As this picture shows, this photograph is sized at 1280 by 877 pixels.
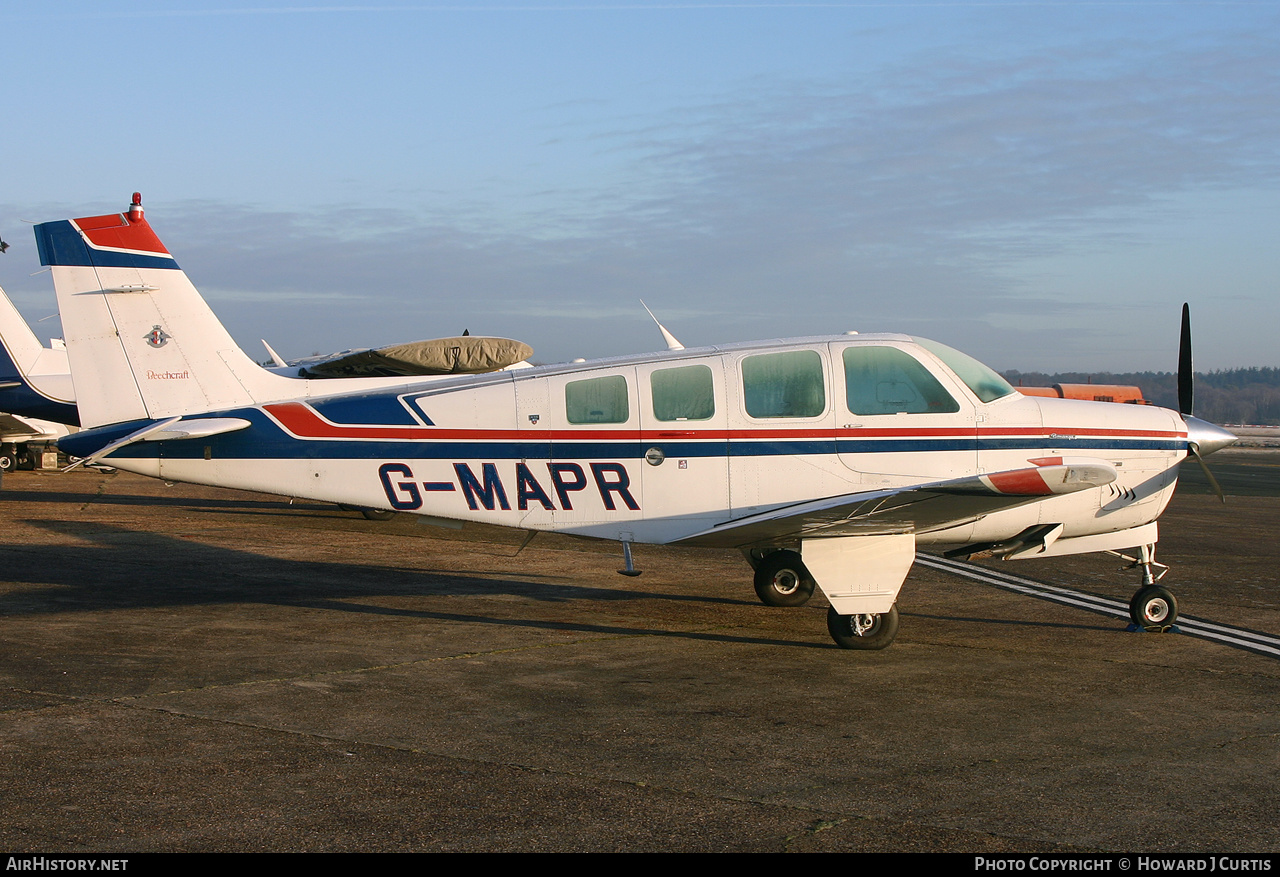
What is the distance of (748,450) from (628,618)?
6.98 feet

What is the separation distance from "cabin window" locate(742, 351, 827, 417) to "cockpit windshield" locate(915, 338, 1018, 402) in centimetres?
97

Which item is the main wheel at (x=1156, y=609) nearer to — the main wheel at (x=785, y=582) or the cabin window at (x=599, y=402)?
the main wheel at (x=785, y=582)

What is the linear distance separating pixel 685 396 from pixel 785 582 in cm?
263

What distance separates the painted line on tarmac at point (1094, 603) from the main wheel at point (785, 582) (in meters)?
2.73

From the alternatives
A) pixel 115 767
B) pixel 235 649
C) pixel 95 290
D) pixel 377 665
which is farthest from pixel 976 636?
pixel 95 290

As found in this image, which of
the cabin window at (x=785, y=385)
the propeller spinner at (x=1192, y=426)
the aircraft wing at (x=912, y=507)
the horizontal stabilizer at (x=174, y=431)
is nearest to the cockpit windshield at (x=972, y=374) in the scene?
the aircraft wing at (x=912, y=507)

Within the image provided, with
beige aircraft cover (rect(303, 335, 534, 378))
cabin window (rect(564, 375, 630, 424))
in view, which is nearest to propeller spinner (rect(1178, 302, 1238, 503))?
cabin window (rect(564, 375, 630, 424))

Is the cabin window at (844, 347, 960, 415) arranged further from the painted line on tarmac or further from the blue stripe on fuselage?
the blue stripe on fuselage

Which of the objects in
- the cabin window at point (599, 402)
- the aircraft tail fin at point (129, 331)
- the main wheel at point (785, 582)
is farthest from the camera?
the main wheel at point (785, 582)

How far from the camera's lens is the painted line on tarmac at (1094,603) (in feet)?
28.5

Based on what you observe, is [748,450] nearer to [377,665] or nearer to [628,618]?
[628,618]

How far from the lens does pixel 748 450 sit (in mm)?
8625

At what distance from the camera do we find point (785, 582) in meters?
10.3

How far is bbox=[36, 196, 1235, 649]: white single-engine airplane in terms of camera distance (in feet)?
28.2
